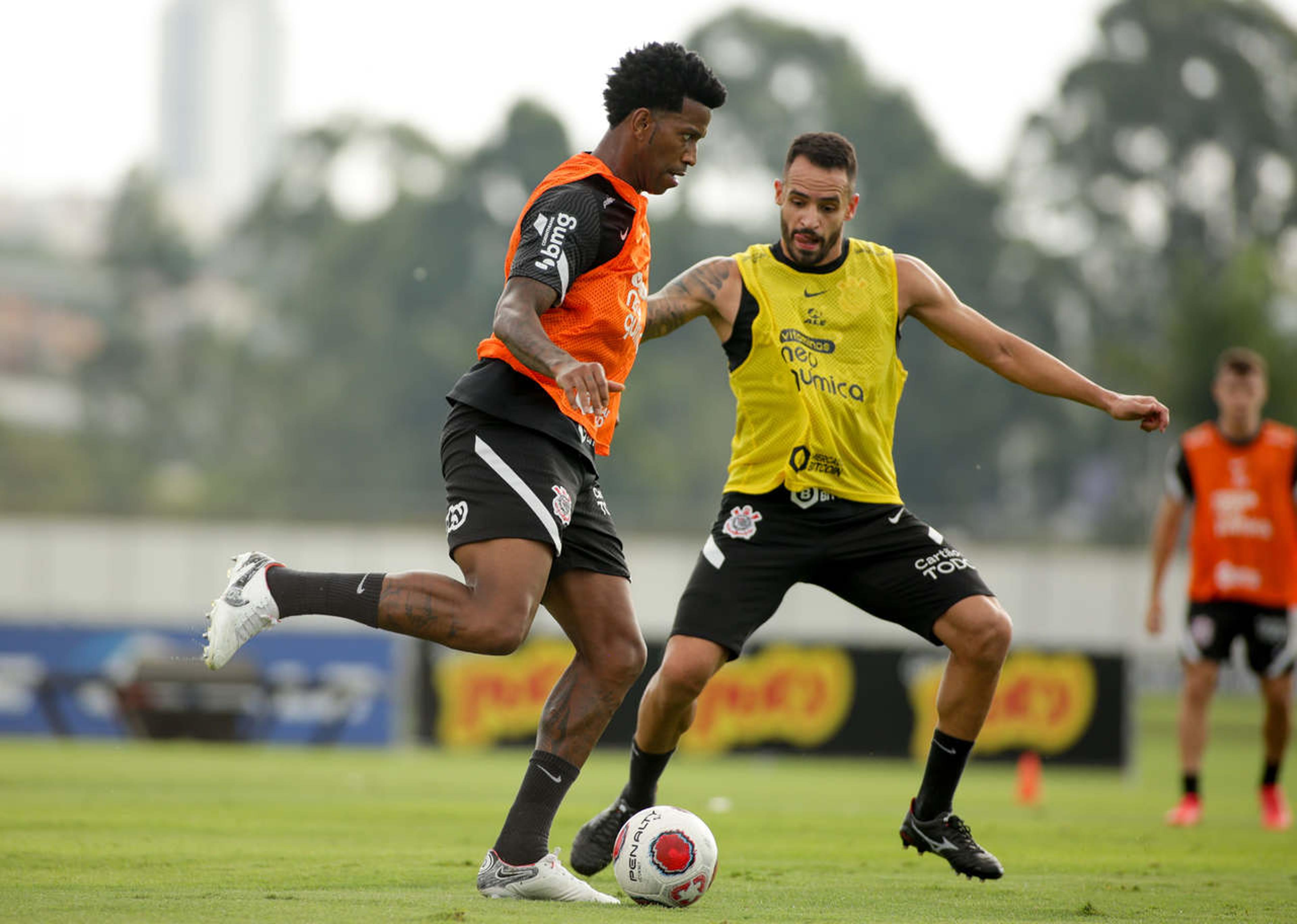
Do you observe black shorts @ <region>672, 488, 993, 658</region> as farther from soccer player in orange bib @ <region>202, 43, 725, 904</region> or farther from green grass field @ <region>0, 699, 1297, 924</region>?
green grass field @ <region>0, 699, 1297, 924</region>

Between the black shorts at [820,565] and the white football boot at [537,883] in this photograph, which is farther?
the black shorts at [820,565]

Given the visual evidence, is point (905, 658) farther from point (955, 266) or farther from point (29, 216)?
point (29, 216)

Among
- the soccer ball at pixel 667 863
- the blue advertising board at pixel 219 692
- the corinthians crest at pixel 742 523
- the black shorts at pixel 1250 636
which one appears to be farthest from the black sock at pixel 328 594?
the blue advertising board at pixel 219 692

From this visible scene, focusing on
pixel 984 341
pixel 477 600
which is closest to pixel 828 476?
pixel 984 341

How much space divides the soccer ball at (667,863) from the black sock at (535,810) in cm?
27

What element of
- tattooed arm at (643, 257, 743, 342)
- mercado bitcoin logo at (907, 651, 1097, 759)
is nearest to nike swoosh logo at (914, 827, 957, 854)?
tattooed arm at (643, 257, 743, 342)

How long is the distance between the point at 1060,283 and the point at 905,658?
35.0m

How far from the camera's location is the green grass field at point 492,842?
530cm

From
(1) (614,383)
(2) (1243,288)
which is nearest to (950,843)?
(1) (614,383)

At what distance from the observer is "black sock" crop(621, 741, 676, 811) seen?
646 centimetres

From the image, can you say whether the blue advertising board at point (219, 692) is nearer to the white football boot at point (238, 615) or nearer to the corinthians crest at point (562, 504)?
the white football boot at point (238, 615)

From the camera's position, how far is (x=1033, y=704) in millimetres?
17438

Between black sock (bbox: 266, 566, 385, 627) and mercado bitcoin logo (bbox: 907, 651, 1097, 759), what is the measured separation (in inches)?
498

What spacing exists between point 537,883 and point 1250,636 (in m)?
6.38
